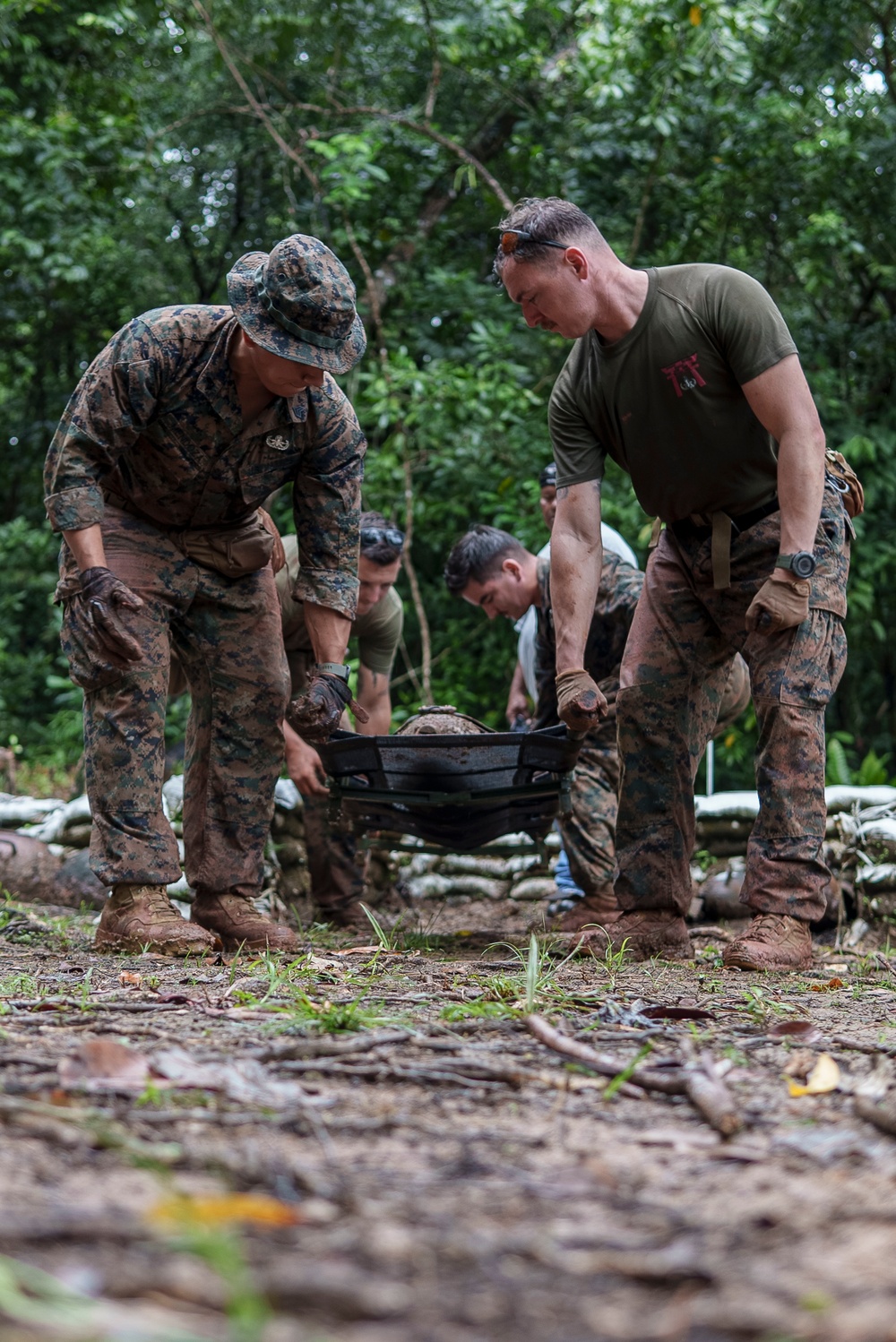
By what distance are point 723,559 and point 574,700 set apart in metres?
0.55

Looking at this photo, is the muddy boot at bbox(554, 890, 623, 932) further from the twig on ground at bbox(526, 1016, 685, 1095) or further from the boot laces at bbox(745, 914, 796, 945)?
the twig on ground at bbox(526, 1016, 685, 1095)

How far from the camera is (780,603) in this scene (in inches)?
124

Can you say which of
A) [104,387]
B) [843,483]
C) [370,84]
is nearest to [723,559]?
[843,483]

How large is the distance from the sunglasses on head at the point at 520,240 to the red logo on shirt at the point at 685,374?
0.42 m

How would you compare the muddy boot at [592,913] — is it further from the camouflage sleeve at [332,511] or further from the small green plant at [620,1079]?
the small green plant at [620,1079]

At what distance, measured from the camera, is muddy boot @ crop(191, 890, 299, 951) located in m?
3.59

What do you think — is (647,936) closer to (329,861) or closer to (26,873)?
(329,861)

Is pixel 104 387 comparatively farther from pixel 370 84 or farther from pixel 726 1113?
pixel 370 84

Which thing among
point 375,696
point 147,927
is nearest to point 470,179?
point 375,696

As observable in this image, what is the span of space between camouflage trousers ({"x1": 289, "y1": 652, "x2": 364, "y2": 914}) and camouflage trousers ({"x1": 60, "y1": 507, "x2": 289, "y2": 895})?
1.24 metres

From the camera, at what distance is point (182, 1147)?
1.25 metres

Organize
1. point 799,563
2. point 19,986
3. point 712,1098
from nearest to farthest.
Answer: point 712,1098 → point 19,986 → point 799,563

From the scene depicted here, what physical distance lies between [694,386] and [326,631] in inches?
49.5

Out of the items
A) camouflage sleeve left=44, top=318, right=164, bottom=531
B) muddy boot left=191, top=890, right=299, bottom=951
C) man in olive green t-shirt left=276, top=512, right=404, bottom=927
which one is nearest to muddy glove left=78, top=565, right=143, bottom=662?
camouflage sleeve left=44, top=318, right=164, bottom=531
